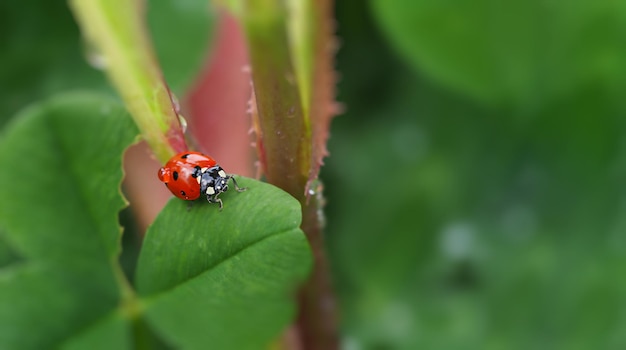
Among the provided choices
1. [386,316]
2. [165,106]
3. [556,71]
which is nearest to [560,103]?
[556,71]

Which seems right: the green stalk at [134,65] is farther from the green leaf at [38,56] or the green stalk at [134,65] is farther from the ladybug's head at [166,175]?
the green leaf at [38,56]

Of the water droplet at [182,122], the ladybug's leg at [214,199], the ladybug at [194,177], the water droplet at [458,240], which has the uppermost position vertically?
the water droplet at [182,122]

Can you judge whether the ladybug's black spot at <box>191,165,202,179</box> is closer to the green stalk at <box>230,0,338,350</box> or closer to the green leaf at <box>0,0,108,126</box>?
the green stalk at <box>230,0,338,350</box>

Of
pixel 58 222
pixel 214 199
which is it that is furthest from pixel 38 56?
pixel 214 199

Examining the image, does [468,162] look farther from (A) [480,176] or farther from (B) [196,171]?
(B) [196,171]

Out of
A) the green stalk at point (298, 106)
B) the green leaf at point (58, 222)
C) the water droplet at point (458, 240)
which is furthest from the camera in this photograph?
the water droplet at point (458, 240)

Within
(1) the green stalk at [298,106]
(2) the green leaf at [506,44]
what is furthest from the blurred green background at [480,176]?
(1) the green stalk at [298,106]

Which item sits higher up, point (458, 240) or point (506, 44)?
point (506, 44)

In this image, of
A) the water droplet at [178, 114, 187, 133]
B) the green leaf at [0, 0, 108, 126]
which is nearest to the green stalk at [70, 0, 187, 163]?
the water droplet at [178, 114, 187, 133]
